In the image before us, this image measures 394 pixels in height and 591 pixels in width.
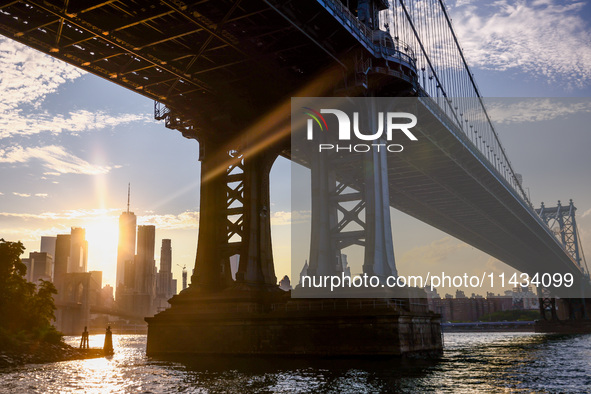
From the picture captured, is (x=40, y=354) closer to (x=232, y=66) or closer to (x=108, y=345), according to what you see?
(x=108, y=345)

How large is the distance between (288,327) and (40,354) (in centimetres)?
1403

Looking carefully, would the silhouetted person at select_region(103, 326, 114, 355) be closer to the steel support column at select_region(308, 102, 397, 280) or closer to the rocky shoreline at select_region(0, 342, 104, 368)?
the rocky shoreline at select_region(0, 342, 104, 368)

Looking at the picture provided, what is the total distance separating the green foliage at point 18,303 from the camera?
38.0 m

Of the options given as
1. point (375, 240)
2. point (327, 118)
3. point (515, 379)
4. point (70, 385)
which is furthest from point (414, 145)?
point (70, 385)

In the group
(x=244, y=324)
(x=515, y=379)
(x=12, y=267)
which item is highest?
(x=12, y=267)

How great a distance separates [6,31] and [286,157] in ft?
71.1

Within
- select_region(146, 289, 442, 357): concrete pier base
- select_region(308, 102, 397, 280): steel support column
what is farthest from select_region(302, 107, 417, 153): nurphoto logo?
select_region(146, 289, 442, 357): concrete pier base

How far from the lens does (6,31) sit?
28359 mm

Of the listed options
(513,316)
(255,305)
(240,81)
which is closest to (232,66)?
(240,81)

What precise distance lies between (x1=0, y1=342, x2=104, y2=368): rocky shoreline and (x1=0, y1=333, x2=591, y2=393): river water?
1.85m

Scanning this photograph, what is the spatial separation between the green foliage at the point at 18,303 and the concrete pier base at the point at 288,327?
9287 mm

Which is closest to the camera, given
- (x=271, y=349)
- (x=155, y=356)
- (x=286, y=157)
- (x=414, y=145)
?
(x=271, y=349)

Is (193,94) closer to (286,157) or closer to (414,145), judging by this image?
(286,157)

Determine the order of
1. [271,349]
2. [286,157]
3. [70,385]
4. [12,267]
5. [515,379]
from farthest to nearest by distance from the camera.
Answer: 1. [286,157]
2. [12,267]
3. [271,349]
4. [515,379]
5. [70,385]
